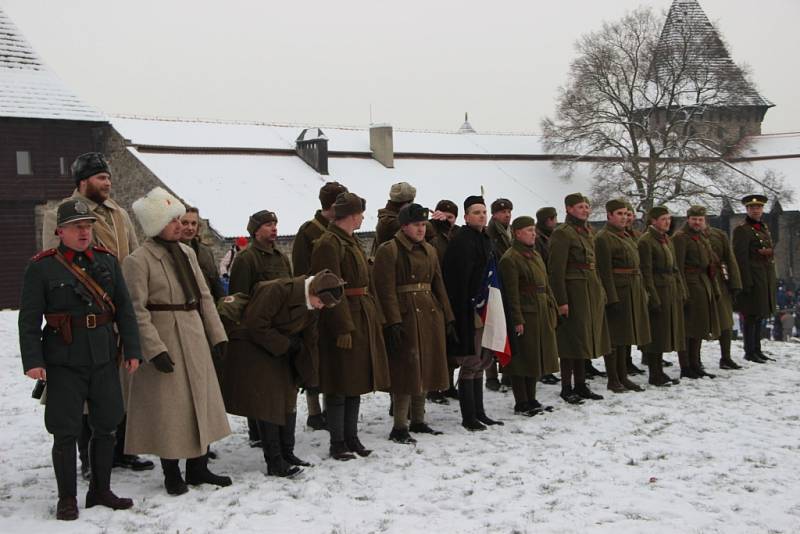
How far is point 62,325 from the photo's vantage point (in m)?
5.18

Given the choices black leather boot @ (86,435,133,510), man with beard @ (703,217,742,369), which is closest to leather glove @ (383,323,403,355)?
black leather boot @ (86,435,133,510)

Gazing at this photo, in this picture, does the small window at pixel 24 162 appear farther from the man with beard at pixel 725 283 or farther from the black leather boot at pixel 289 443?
the black leather boot at pixel 289 443

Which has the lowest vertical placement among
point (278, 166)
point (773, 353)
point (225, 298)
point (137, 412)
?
point (773, 353)

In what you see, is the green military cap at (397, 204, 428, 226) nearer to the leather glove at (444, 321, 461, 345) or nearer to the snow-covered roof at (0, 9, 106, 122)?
the leather glove at (444, 321, 461, 345)

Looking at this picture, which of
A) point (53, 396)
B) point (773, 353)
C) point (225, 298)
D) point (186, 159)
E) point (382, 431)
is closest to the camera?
point (53, 396)

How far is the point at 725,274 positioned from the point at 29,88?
78.6 ft

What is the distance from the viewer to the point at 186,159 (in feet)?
102

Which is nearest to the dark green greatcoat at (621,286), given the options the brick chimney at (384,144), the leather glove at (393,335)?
the leather glove at (393,335)

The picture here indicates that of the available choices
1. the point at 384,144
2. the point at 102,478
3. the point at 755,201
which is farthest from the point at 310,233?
the point at 384,144

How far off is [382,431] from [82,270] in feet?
11.3

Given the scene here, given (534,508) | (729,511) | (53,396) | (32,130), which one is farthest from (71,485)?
(32,130)

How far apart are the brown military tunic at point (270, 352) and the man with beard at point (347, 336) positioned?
0.50 meters

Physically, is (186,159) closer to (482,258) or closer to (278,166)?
(278,166)

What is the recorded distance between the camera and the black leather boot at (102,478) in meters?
5.41
